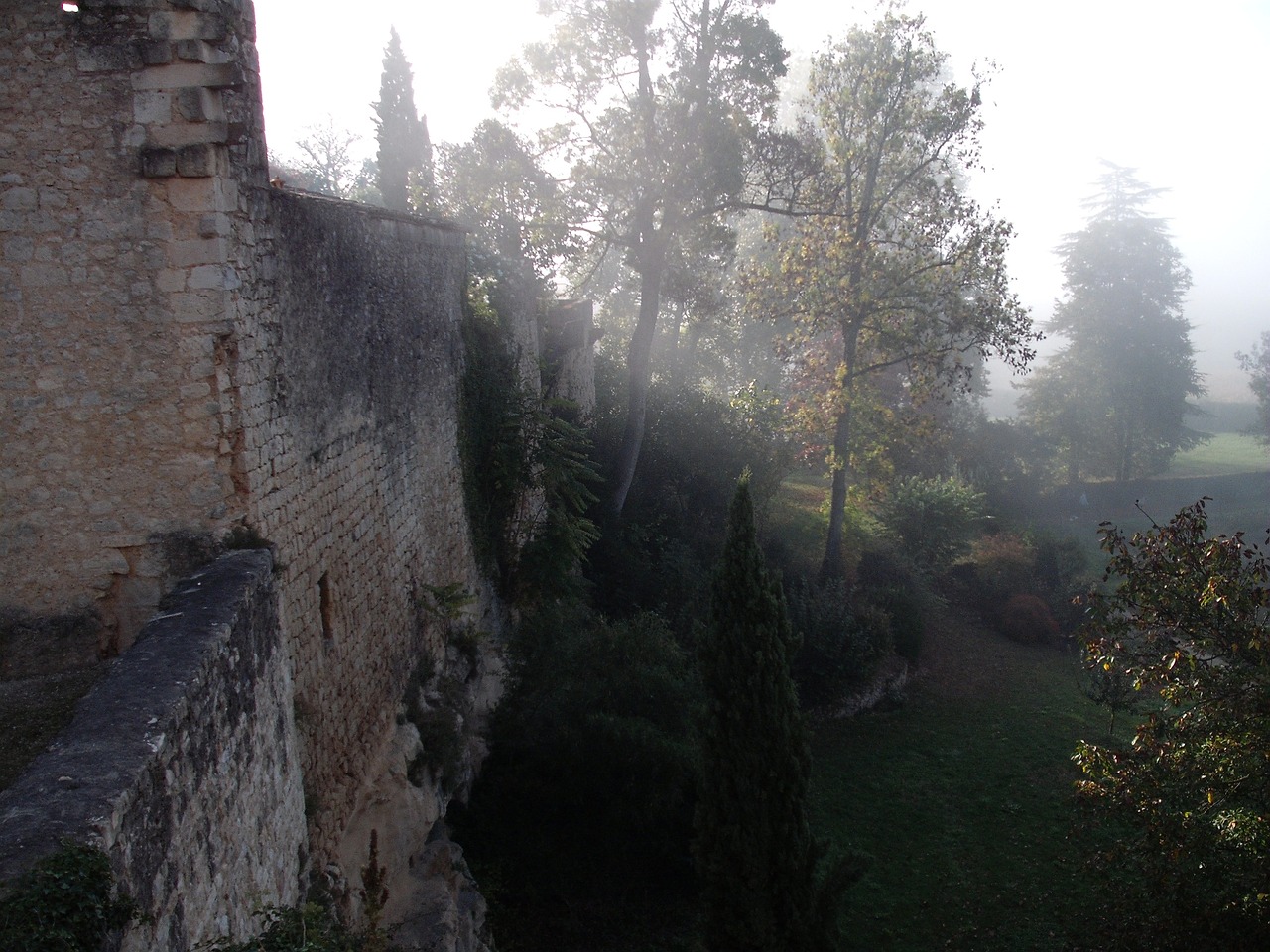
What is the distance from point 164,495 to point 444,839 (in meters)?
4.76

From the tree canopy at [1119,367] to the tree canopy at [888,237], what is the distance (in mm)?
21478

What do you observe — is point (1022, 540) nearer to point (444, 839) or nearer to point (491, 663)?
point (491, 663)

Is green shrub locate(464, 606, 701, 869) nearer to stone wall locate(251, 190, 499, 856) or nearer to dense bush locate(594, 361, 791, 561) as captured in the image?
stone wall locate(251, 190, 499, 856)

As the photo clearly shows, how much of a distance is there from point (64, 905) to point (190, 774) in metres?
0.92

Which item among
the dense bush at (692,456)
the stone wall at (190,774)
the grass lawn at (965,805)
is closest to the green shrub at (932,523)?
the grass lawn at (965,805)

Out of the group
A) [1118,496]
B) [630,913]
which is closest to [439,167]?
[630,913]

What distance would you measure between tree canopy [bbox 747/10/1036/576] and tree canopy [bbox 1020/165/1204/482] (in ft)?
70.5

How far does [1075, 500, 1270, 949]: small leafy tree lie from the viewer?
6.20 meters

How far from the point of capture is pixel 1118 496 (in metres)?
36.4

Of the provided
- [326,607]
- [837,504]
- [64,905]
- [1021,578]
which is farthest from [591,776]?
[1021,578]

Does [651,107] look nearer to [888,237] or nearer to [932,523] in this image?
[888,237]

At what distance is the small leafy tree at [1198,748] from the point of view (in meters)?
6.20

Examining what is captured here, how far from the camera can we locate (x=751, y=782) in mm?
7766

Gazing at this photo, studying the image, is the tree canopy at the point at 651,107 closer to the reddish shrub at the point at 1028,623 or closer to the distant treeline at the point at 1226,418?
the reddish shrub at the point at 1028,623
